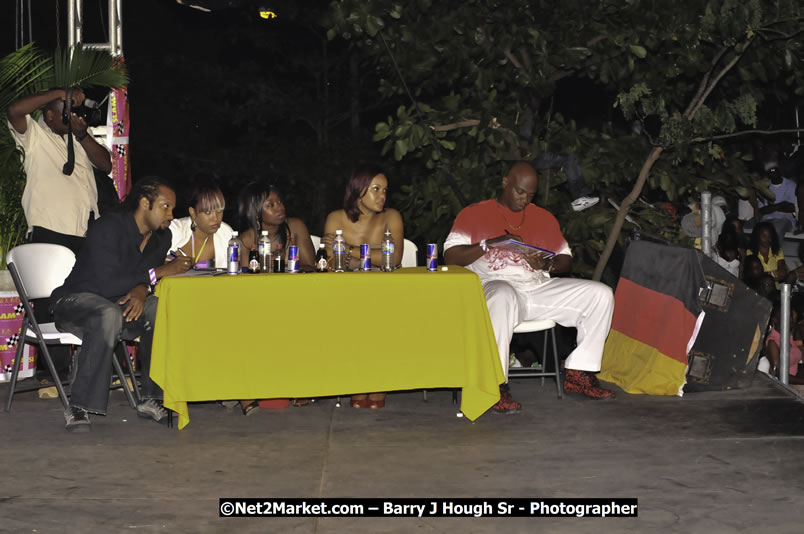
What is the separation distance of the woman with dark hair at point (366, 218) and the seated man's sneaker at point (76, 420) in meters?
1.64

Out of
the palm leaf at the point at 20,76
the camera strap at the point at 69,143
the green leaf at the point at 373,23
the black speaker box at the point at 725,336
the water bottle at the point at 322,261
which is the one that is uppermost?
the green leaf at the point at 373,23

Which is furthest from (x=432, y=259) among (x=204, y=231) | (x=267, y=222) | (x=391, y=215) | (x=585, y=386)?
(x=204, y=231)

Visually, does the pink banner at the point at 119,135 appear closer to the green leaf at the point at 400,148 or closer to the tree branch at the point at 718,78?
the green leaf at the point at 400,148

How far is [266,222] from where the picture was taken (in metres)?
5.85

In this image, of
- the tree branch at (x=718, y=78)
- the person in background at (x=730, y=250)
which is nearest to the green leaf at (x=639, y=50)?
the tree branch at (x=718, y=78)

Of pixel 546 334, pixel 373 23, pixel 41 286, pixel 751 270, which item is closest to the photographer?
pixel 41 286

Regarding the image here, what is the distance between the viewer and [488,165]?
7.47 m

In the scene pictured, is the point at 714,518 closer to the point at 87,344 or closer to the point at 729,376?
the point at 729,376

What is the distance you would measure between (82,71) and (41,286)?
5.82 ft

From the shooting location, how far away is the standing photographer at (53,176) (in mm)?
6262

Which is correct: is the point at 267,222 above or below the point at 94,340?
above

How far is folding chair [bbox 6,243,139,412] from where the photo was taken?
5512 millimetres

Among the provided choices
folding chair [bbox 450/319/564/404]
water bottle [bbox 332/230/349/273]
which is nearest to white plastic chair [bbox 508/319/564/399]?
folding chair [bbox 450/319/564/404]

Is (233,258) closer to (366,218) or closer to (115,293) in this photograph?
(115,293)
